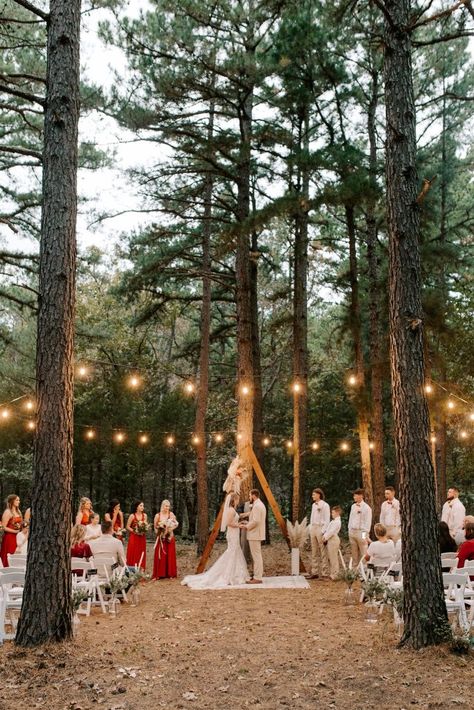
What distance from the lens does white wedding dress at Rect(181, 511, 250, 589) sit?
1199 cm

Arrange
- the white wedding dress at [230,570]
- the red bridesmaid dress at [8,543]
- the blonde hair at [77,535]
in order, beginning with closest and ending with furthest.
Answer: the blonde hair at [77,535]
the red bridesmaid dress at [8,543]
the white wedding dress at [230,570]

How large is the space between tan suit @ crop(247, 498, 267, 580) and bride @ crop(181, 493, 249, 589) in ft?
0.71

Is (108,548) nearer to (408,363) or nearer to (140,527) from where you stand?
(140,527)

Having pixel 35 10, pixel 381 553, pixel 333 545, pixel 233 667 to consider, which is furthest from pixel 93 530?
pixel 35 10

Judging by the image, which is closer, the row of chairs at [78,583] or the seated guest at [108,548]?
the row of chairs at [78,583]

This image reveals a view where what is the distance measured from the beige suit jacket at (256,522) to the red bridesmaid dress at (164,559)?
5.30 feet

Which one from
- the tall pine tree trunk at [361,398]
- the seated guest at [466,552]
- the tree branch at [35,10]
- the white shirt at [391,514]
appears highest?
the tree branch at [35,10]

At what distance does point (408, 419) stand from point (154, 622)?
13.6 feet

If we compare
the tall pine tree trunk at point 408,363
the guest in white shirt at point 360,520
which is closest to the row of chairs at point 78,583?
the tall pine tree trunk at point 408,363

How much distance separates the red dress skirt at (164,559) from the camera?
12828 millimetres

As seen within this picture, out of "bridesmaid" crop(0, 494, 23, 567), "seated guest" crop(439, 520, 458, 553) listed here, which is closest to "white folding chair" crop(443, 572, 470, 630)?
"seated guest" crop(439, 520, 458, 553)

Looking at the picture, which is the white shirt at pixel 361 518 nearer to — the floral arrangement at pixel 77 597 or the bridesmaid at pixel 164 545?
the bridesmaid at pixel 164 545

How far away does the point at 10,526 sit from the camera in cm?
1107

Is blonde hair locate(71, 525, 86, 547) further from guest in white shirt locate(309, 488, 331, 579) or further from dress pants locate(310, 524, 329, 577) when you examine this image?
dress pants locate(310, 524, 329, 577)
